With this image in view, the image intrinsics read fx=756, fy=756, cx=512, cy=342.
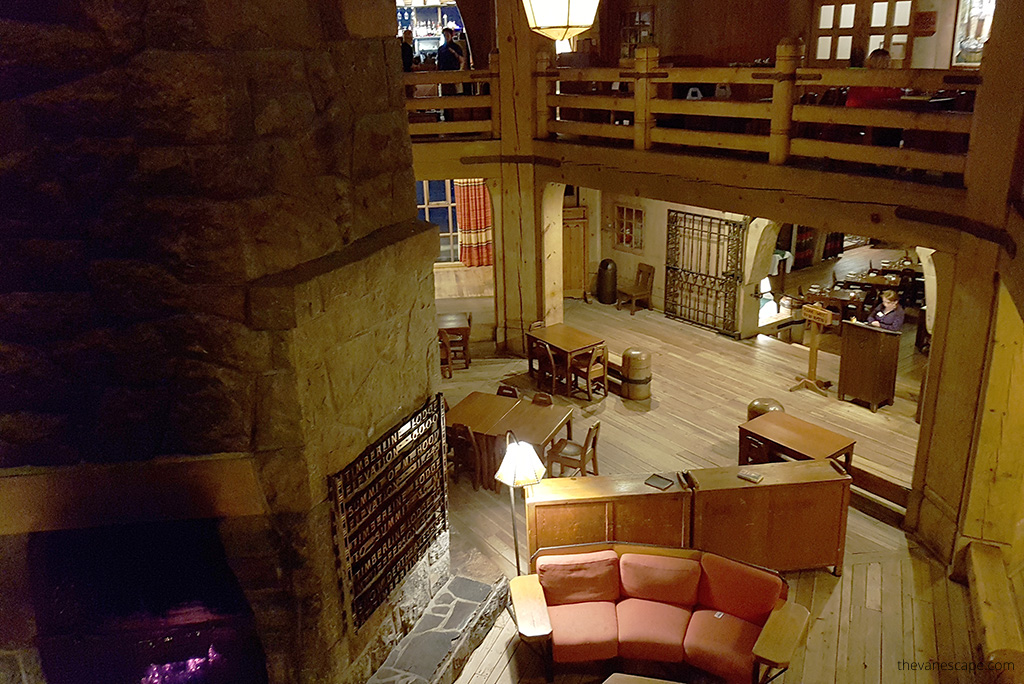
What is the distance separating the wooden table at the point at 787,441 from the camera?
8.27 meters

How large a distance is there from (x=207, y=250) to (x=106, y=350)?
0.85 m

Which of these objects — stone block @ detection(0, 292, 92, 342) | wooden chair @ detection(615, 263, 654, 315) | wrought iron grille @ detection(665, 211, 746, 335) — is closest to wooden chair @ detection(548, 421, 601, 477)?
stone block @ detection(0, 292, 92, 342)

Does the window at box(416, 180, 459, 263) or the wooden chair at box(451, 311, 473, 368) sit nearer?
the wooden chair at box(451, 311, 473, 368)

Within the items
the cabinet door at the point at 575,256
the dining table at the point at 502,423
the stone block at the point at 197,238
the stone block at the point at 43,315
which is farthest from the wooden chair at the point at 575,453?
the cabinet door at the point at 575,256

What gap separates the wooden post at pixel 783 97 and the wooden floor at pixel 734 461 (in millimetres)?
3790

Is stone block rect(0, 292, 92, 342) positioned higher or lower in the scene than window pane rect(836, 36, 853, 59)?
lower

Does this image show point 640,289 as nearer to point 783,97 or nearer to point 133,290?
point 783,97

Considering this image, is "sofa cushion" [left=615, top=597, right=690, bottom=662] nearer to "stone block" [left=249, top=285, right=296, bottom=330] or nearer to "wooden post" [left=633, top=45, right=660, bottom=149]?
"stone block" [left=249, top=285, right=296, bottom=330]

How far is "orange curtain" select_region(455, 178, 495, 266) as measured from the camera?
664 inches

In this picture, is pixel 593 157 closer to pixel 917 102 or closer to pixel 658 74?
pixel 658 74

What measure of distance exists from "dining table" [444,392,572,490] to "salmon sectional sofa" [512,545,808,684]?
89.8 inches

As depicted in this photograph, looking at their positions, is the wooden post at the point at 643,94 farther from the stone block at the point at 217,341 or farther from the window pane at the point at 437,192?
the window pane at the point at 437,192

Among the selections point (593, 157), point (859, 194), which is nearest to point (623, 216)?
point (593, 157)

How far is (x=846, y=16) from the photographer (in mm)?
11031
